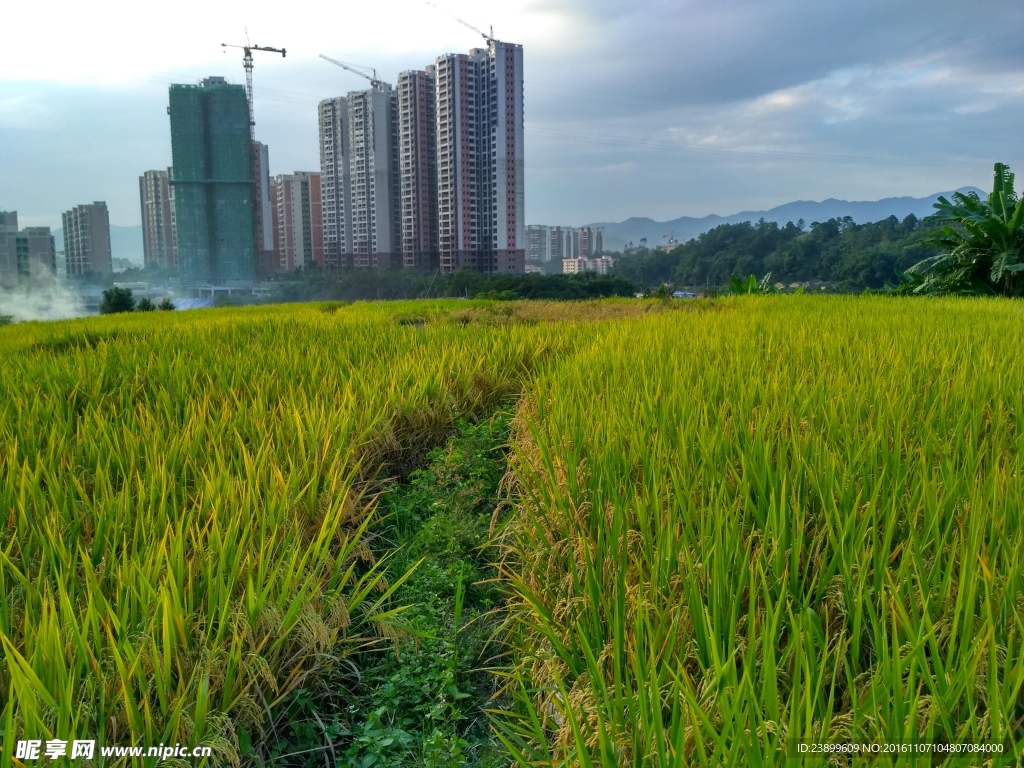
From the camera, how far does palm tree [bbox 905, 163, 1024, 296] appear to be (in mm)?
8078

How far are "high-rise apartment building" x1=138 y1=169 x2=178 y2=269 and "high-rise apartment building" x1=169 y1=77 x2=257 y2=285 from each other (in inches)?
196

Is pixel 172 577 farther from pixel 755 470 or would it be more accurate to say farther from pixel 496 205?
pixel 496 205

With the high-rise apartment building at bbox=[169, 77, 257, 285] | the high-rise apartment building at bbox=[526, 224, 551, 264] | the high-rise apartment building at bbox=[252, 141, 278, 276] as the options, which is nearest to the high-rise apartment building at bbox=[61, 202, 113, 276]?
the high-rise apartment building at bbox=[169, 77, 257, 285]

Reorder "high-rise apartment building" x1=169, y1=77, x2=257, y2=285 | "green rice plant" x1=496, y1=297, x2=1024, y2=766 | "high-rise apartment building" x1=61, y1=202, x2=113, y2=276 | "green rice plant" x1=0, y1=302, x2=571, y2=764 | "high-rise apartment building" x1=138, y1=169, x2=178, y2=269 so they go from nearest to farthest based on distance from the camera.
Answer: "green rice plant" x1=496, y1=297, x2=1024, y2=766
"green rice plant" x1=0, y1=302, x2=571, y2=764
"high-rise apartment building" x1=169, y1=77, x2=257, y2=285
"high-rise apartment building" x1=61, y1=202, x2=113, y2=276
"high-rise apartment building" x1=138, y1=169, x2=178, y2=269

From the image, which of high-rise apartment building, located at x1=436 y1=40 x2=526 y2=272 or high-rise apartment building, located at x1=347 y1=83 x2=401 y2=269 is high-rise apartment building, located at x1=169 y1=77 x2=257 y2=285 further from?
high-rise apartment building, located at x1=436 y1=40 x2=526 y2=272

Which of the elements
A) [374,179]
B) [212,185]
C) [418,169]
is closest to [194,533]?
[418,169]

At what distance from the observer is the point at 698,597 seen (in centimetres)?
114

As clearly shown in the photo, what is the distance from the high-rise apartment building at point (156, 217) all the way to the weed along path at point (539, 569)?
40059 millimetres

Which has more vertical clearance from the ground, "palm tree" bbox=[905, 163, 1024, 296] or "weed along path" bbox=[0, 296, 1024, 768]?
"palm tree" bbox=[905, 163, 1024, 296]

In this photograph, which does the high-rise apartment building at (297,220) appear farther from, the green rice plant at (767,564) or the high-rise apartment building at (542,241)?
the green rice plant at (767,564)

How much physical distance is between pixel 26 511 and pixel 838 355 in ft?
10.7

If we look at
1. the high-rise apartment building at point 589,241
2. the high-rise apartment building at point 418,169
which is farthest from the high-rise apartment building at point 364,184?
the high-rise apartment building at point 589,241

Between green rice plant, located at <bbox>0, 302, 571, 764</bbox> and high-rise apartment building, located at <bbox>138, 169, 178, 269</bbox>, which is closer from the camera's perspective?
green rice plant, located at <bbox>0, 302, 571, 764</bbox>

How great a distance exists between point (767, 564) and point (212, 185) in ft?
124
